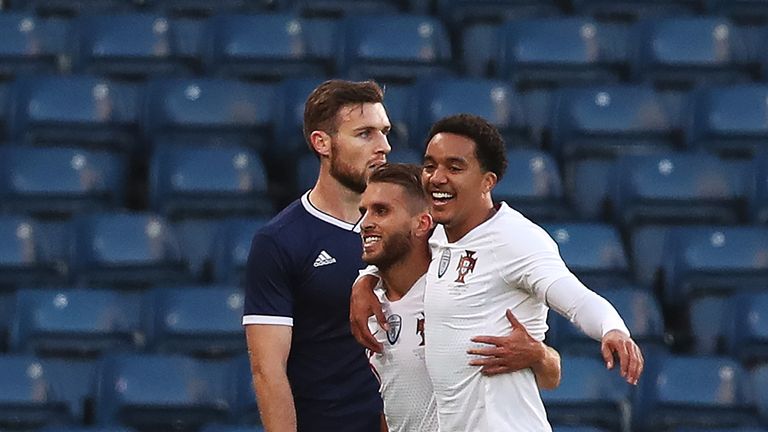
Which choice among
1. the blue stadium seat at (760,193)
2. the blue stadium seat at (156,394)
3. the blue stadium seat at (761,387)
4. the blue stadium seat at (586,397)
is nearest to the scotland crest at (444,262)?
the blue stadium seat at (586,397)

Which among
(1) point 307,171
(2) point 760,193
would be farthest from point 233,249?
(2) point 760,193

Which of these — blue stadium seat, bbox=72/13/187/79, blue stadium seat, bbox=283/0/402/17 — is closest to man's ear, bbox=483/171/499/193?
blue stadium seat, bbox=72/13/187/79

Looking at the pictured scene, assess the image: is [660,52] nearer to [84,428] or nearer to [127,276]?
[127,276]

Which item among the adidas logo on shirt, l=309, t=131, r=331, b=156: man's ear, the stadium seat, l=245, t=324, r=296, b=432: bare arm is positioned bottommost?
l=245, t=324, r=296, b=432: bare arm

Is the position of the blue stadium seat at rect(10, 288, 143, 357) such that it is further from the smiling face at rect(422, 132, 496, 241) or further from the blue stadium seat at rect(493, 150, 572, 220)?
the smiling face at rect(422, 132, 496, 241)

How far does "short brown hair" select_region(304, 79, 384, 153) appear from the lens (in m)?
4.82

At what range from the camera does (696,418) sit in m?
6.59

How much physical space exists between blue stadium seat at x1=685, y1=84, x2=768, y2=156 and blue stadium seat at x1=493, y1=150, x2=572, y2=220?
773 millimetres

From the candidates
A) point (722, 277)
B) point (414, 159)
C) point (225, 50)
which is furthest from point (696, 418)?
point (225, 50)

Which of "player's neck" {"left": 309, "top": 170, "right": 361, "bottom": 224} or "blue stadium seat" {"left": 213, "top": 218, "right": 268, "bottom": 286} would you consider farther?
"blue stadium seat" {"left": 213, "top": 218, "right": 268, "bottom": 286}

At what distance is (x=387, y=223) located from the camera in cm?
452

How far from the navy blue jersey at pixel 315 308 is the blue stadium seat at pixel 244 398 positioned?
1636 millimetres

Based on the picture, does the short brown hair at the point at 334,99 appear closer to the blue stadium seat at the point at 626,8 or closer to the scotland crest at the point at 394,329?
the scotland crest at the point at 394,329

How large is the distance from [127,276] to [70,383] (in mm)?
594
